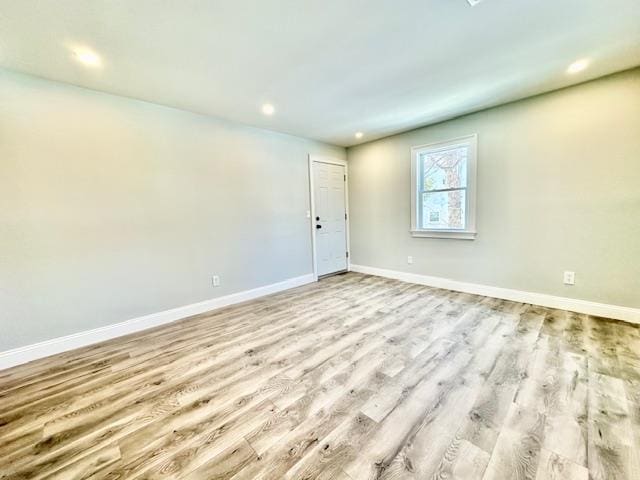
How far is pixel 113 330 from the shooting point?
107 inches

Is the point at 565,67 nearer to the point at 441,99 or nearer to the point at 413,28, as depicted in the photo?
the point at 441,99

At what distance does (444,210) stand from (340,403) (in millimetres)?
3248

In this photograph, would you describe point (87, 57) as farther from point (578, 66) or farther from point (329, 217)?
point (578, 66)

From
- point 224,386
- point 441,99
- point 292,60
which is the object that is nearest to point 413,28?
point 292,60

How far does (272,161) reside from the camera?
4.01 metres

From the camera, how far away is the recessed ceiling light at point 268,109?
3035 mm

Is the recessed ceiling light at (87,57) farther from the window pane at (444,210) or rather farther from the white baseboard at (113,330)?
the window pane at (444,210)

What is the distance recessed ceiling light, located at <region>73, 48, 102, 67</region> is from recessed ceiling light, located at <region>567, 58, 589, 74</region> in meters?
4.11

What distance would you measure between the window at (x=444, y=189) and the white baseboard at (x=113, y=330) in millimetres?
2758

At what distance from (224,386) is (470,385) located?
1.74 m

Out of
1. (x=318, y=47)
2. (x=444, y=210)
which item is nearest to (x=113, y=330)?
(x=318, y=47)

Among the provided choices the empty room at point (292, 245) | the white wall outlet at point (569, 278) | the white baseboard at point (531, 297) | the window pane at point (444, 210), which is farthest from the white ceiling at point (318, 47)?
the white baseboard at point (531, 297)

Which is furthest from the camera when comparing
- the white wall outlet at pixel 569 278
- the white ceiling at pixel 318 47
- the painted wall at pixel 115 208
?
the white wall outlet at pixel 569 278

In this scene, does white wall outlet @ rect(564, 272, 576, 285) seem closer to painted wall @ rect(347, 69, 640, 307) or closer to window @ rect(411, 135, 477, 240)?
painted wall @ rect(347, 69, 640, 307)
